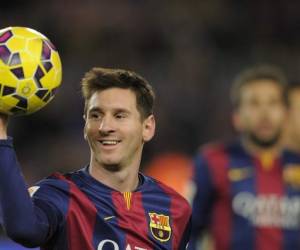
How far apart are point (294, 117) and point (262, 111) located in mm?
1144

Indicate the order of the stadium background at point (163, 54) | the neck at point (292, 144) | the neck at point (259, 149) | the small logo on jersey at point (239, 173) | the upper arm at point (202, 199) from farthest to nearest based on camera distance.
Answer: the stadium background at point (163, 54) → the neck at point (292, 144) → the neck at point (259, 149) → the small logo on jersey at point (239, 173) → the upper arm at point (202, 199)

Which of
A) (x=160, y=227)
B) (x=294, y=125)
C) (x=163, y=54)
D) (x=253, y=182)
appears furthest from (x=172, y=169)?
(x=160, y=227)

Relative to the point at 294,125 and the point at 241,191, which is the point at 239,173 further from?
the point at 294,125

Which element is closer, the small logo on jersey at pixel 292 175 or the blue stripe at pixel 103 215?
the blue stripe at pixel 103 215

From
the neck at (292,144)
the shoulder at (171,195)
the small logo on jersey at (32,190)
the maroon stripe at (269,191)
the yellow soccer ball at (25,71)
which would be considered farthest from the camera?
the neck at (292,144)

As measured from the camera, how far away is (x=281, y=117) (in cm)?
713

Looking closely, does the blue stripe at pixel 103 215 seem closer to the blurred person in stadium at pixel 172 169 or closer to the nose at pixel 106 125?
the nose at pixel 106 125

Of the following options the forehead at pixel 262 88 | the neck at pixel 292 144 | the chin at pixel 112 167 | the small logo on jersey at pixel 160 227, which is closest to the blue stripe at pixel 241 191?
the forehead at pixel 262 88

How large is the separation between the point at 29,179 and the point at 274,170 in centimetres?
415

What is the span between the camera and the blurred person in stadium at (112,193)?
13.1 feet

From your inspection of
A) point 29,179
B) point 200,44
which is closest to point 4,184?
point 29,179

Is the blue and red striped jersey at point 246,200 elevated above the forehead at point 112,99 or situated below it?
below

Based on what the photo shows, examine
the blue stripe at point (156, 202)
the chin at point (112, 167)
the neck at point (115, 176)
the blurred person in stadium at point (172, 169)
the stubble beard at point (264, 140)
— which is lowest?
the blurred person in stadium at point (172, 169)

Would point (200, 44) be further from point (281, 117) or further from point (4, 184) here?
point (4, 184)
